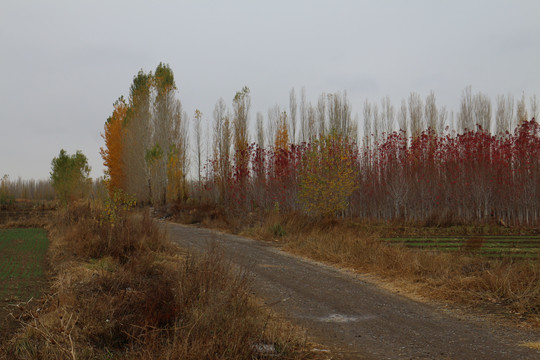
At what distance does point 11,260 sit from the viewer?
13.1m

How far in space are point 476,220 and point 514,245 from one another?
10.9 meters

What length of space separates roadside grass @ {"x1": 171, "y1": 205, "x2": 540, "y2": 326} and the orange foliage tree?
84.8 ft

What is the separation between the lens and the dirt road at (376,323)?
560cm

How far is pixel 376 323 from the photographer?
682cm

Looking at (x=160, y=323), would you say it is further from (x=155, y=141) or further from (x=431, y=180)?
(x=155, y=141)

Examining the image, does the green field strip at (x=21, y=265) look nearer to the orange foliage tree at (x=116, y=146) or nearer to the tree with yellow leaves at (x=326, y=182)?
the tree with yellow leaves at (x=326, y=182)

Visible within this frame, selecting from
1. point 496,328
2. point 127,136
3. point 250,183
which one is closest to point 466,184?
point 250,183

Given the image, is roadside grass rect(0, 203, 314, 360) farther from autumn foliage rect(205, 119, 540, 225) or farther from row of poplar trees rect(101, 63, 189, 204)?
row of poplar trees rect(101, 63, 189, 204)

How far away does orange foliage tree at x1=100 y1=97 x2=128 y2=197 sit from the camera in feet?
134

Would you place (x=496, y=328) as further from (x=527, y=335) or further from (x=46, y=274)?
(x=46, y=274)

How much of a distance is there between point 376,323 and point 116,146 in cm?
3905

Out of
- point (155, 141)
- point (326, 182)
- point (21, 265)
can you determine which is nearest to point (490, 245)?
point (326, 182)

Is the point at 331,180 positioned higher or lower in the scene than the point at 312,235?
higher

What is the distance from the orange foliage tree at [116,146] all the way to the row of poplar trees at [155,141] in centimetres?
171
